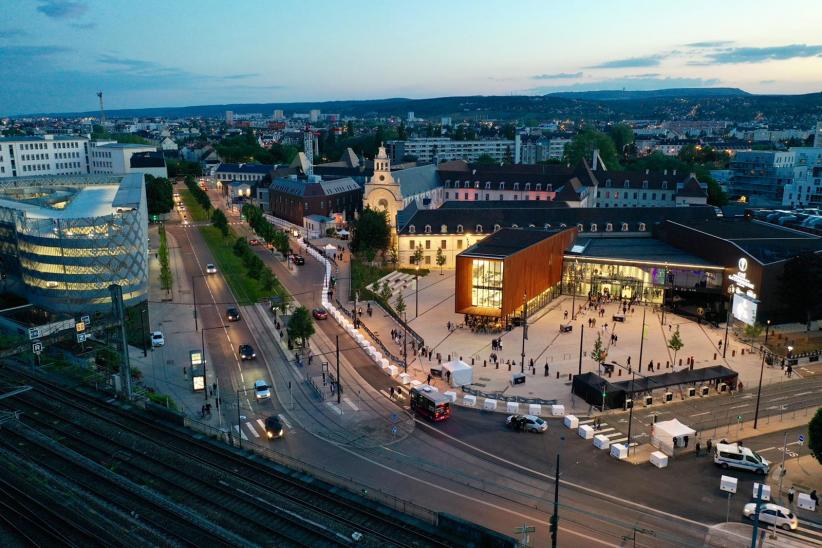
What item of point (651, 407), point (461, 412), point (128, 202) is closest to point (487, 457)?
point (461, 412)

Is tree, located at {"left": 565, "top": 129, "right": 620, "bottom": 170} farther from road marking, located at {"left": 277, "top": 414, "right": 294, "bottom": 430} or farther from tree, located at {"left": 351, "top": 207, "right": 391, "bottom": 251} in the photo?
road marking, located at {"left": 277, "top": 414, "right": 294, "bottom": 430}

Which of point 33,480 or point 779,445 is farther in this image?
point 779,445

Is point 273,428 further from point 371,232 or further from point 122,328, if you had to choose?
point 371,232

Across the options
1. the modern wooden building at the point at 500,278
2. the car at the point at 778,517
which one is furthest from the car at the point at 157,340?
the car at the point at 778,517

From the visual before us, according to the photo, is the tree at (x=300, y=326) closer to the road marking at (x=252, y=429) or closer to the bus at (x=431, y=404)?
the road marking at (x=252, y=429)

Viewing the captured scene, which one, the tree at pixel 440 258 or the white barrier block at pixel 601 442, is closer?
the white barrier block at pixel 601 442

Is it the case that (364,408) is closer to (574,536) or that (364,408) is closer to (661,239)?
(574,536)

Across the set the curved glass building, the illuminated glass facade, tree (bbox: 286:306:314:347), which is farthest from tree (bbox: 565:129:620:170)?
tree (bbox: 286:306:314:347)
